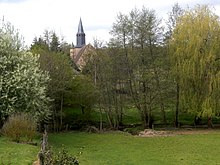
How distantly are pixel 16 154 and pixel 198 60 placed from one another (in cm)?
2234

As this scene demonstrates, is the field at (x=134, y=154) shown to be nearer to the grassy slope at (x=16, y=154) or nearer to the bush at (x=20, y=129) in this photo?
the grassy slope at (x=16, y=154)

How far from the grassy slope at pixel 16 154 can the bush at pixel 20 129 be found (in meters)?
1.25

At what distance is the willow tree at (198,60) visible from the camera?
112 ft

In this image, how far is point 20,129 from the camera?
68.5 ft

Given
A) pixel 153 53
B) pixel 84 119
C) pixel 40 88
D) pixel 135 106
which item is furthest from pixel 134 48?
pixel 40 88

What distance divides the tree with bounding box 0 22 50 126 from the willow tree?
13.8 metres

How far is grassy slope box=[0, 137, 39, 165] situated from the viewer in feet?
47.1

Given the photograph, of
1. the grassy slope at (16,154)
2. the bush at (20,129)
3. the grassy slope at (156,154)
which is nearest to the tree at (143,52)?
the grassy slope at (156,154)

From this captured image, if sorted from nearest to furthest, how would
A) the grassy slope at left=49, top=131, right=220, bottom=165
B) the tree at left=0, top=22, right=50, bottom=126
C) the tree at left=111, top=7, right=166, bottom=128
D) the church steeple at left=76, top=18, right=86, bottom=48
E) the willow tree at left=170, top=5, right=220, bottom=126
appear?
the grassy slope at left=49, top=131, right=220, bottom=165
the tree at left=0, top=22, right=50, bottom=126
the willow tree at left=170, top=5, right=220, bottom=126
the tree at left=111, top=7, right=166, bottom=128
the church steeple at left=76, top=18, right=86, bottom=48

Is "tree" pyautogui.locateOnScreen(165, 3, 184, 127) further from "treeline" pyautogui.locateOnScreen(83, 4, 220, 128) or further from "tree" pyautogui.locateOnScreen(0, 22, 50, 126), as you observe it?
"tree" pyautogui.locateOnScreen(0, 22, 50, 126)

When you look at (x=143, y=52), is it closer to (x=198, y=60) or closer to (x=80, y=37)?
(x=198, y=60)

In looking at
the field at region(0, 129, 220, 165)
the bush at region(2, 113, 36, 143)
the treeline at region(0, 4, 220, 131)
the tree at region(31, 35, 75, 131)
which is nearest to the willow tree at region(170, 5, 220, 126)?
the treeline at region(0, 4, 220, 131)

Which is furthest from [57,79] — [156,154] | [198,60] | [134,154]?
[156,154]

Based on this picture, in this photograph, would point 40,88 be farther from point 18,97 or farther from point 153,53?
point 153,53
